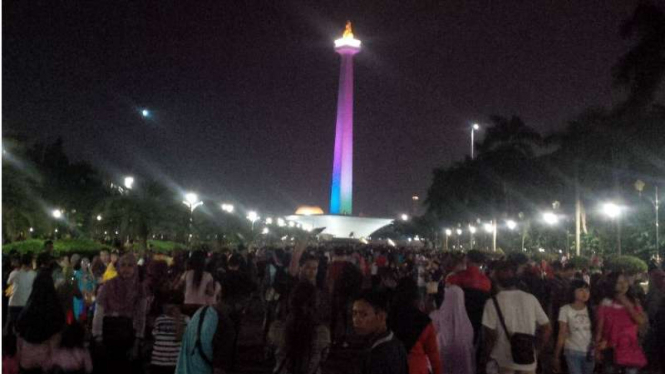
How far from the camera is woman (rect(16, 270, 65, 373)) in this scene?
6.10 meters

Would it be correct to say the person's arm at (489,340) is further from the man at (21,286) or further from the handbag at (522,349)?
the man at (21,286)

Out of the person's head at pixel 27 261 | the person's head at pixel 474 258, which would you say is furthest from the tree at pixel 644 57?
the person's head at pixel 27 261

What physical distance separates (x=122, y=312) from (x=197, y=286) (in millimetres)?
857

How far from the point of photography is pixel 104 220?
2831cm

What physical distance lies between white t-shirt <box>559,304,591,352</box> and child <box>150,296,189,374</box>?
3.89 metres

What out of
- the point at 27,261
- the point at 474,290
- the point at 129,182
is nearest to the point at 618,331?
the point at 474,290

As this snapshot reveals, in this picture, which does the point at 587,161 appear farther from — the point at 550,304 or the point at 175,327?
the point at 175,327

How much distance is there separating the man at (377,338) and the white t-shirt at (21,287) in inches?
297

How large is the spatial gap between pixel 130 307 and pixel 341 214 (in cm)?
9556

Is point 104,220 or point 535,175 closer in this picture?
point 104,220

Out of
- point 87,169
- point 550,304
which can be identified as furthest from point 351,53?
point 550,304

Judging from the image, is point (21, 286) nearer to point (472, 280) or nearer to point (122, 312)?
point (122, 312)

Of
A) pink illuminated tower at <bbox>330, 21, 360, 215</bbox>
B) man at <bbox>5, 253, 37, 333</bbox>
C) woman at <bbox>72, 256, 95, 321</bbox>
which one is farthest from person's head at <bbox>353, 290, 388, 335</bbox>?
pink illuminated tower at <bbox>330, 21, 360, 215</bbox>

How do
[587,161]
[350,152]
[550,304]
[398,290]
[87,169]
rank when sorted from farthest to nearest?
[350,152], [87,169], [587,161], [550,304], [398,290]
